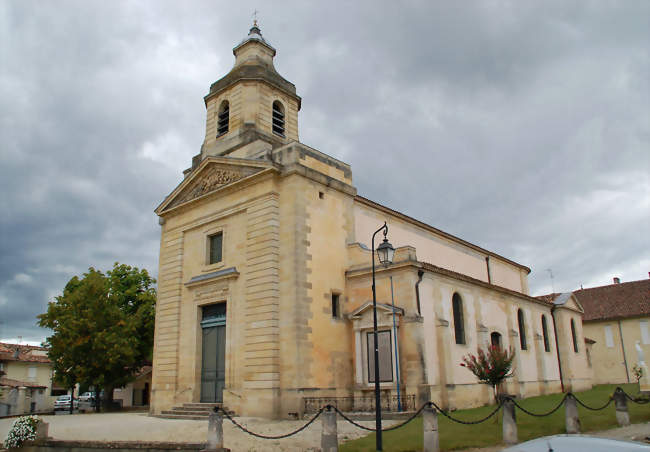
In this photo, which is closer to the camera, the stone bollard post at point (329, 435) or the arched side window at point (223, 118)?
the stone bollard post at point (329, 435)

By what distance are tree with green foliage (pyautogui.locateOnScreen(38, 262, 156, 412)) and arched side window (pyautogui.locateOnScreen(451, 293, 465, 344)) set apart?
51.7 ft

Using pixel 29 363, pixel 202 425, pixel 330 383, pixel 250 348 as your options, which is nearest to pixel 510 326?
pixel 330 383

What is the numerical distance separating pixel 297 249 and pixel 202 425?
651 centimetres

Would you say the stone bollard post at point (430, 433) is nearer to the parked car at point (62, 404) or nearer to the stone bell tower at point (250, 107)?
the stone bell tower at point (250, 107)

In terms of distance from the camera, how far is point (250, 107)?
2367cm

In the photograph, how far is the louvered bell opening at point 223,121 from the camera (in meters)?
24.9

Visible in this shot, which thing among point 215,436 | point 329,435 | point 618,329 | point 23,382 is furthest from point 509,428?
point 23,382

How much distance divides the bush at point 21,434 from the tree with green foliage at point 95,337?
494 inches

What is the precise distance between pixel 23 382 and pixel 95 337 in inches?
728

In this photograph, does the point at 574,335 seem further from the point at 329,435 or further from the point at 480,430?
the point at 329,435

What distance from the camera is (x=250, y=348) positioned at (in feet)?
61.2

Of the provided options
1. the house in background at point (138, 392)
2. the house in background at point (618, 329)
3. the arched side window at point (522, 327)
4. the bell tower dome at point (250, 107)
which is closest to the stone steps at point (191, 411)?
the bell tower dome at point (250, 107)

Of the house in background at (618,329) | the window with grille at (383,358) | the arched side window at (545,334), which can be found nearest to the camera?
the window with grille at (383,358)

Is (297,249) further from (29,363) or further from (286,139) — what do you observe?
(29,363)
